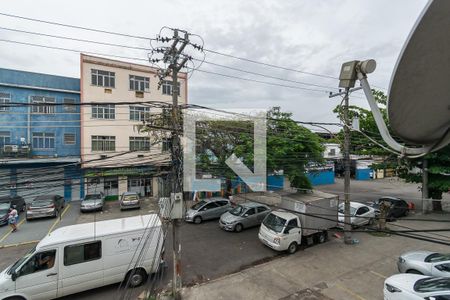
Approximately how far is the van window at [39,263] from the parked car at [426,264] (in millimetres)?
11095

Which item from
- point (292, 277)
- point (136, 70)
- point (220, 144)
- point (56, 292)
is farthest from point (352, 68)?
point (136, 70)

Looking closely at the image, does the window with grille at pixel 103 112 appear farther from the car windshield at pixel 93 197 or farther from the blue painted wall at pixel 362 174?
the blue painted wall at pixel 362 174

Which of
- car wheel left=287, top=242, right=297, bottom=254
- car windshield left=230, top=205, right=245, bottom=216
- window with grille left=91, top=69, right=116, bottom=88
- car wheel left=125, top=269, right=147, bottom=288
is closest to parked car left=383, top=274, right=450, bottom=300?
car wheel left=287, top=242, right=297, bottom=254

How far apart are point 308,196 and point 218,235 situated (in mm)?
4889

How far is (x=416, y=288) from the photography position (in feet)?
20.6

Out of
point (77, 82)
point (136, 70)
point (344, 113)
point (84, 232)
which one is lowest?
point (84, 232)

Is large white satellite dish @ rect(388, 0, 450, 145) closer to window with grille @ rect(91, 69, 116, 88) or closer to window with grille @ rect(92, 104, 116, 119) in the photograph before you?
window with grille @ rect(92, 104, 116, 119)

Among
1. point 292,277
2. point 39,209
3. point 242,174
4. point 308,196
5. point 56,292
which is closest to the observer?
point 56,292

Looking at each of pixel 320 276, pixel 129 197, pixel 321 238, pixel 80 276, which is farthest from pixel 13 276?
pixel 129 197

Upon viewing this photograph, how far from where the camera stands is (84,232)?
26.5 feet

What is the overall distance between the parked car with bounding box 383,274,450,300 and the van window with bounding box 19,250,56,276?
30.6 ft

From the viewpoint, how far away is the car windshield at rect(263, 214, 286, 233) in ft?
35.3

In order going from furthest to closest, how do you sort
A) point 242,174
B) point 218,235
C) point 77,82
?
point 77,82 < point 242,174 < point 218,235

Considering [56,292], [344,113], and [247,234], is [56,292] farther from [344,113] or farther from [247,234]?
[344,113]
